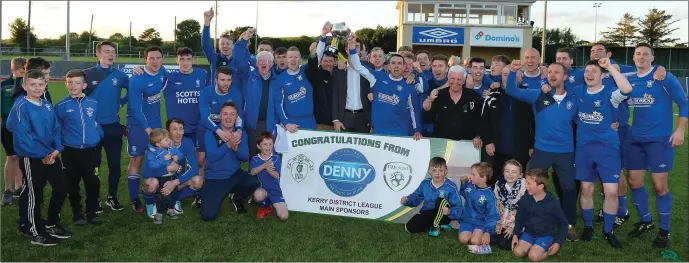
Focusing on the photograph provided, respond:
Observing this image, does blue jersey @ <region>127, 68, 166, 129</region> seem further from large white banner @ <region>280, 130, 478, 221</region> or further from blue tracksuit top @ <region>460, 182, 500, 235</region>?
blue tracksuit top @ <region>460, 182, 500, 235</region>

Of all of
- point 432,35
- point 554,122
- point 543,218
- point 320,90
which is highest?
point 432,35

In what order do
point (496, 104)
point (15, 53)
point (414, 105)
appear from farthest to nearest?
point (15, 53) < point (414, 105) < point (496, 104)

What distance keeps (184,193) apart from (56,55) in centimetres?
3962

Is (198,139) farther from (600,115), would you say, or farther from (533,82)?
(600,115)

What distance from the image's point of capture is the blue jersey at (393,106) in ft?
21.5

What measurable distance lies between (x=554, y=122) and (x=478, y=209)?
1218mm

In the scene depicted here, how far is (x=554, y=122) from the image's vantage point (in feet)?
18.0

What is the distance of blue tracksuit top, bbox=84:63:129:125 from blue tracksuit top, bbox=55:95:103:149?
1.80 ft

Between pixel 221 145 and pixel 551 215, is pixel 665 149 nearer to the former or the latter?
pixel 551 215

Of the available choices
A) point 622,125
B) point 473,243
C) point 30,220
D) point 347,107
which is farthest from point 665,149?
point 30,220

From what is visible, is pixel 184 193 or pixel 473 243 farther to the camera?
pixel 184 193

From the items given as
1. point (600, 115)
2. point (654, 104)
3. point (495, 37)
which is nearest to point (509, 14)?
point (495, 37)

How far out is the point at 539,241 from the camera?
4855 millimetres

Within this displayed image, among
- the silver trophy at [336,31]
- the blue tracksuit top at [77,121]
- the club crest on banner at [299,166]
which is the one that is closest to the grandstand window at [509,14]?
the silver trophy at [336,31]
